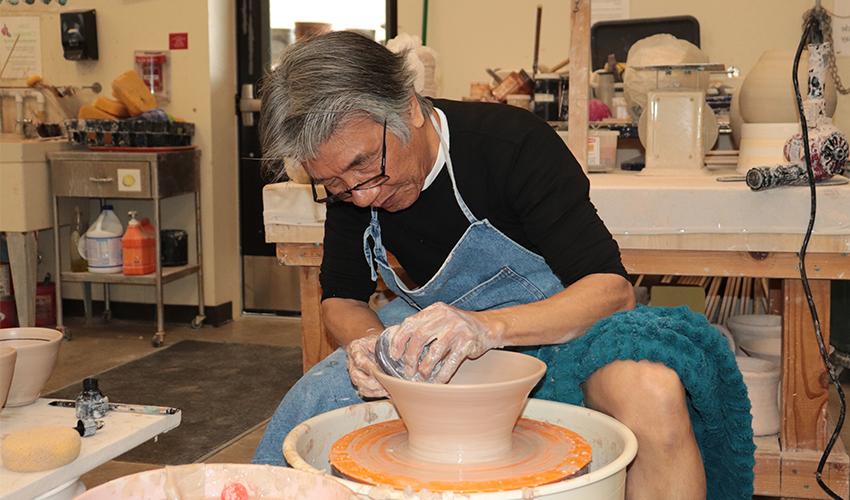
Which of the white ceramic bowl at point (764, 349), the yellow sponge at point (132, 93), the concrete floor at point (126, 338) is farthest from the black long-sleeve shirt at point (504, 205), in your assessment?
the yellow sponge at point (132, 93)

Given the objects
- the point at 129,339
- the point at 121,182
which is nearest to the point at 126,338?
the point at 129,339

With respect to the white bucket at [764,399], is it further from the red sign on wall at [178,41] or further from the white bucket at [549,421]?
the red sign on wall at [178,41]

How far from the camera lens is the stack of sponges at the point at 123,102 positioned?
4547 millimetres

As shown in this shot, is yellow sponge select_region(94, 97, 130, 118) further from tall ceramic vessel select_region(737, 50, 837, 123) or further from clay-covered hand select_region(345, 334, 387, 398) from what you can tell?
clay-covered hand select_region(345, 334, 387, 398)

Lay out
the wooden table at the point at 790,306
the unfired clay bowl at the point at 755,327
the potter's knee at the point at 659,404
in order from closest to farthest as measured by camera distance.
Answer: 1. the potter's knee at the point at 659,404
2. the wooden table at the point at 790,306
3. the unfired clay bowl at the point at 755,327

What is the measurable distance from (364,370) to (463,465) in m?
0.29

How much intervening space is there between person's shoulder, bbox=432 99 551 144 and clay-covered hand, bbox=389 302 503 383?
0.47 metres

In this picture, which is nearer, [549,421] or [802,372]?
[549,421]

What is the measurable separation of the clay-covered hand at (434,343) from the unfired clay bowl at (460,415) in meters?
0.05

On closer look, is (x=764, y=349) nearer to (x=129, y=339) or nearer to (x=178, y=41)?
(x=129, y=339)

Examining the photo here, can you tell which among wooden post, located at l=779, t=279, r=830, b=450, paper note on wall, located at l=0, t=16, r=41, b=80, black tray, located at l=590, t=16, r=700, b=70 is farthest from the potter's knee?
paper note on wall, located at l=0, t=16, r=41, b=80

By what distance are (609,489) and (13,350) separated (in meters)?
1.00

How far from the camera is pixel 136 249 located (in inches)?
178

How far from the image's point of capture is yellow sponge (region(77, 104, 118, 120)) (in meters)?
4.58
